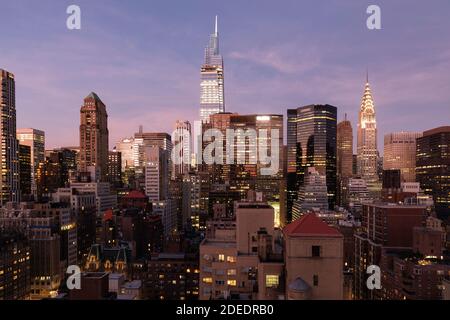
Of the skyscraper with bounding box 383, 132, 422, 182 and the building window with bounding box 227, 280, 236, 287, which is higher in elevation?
the skyscraper with bounding box 383, 132, 422, 182

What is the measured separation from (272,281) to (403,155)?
54200 mm

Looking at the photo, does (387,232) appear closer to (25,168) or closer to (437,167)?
(437,167)

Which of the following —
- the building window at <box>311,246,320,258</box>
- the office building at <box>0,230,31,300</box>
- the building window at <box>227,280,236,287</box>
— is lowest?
the office building at <box>0,230,31,300</box>

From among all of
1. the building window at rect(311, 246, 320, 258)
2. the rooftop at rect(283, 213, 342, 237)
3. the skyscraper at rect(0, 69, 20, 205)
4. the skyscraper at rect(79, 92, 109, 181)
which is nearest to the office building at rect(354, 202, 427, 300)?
the rooftop at rect(283, 213, 342, 237)

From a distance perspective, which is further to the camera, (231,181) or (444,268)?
(231,181)

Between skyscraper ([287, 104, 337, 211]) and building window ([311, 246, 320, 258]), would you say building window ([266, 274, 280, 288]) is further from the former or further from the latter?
skyscraper ([287, 104, 337, 211])

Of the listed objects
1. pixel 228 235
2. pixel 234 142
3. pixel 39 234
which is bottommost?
pixel 39 234

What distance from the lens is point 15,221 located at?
31.7 metres

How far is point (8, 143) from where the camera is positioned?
44.6 m

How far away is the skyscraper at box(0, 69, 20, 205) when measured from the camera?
42.7 meters

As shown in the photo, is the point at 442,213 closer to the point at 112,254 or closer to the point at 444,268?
the point at 444,268

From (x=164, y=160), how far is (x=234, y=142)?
12633 mm

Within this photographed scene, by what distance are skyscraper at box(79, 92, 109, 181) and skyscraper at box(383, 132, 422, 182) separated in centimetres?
4557

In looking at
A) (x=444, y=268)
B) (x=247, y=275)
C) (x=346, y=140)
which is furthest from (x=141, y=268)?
(x=346, y=140)
